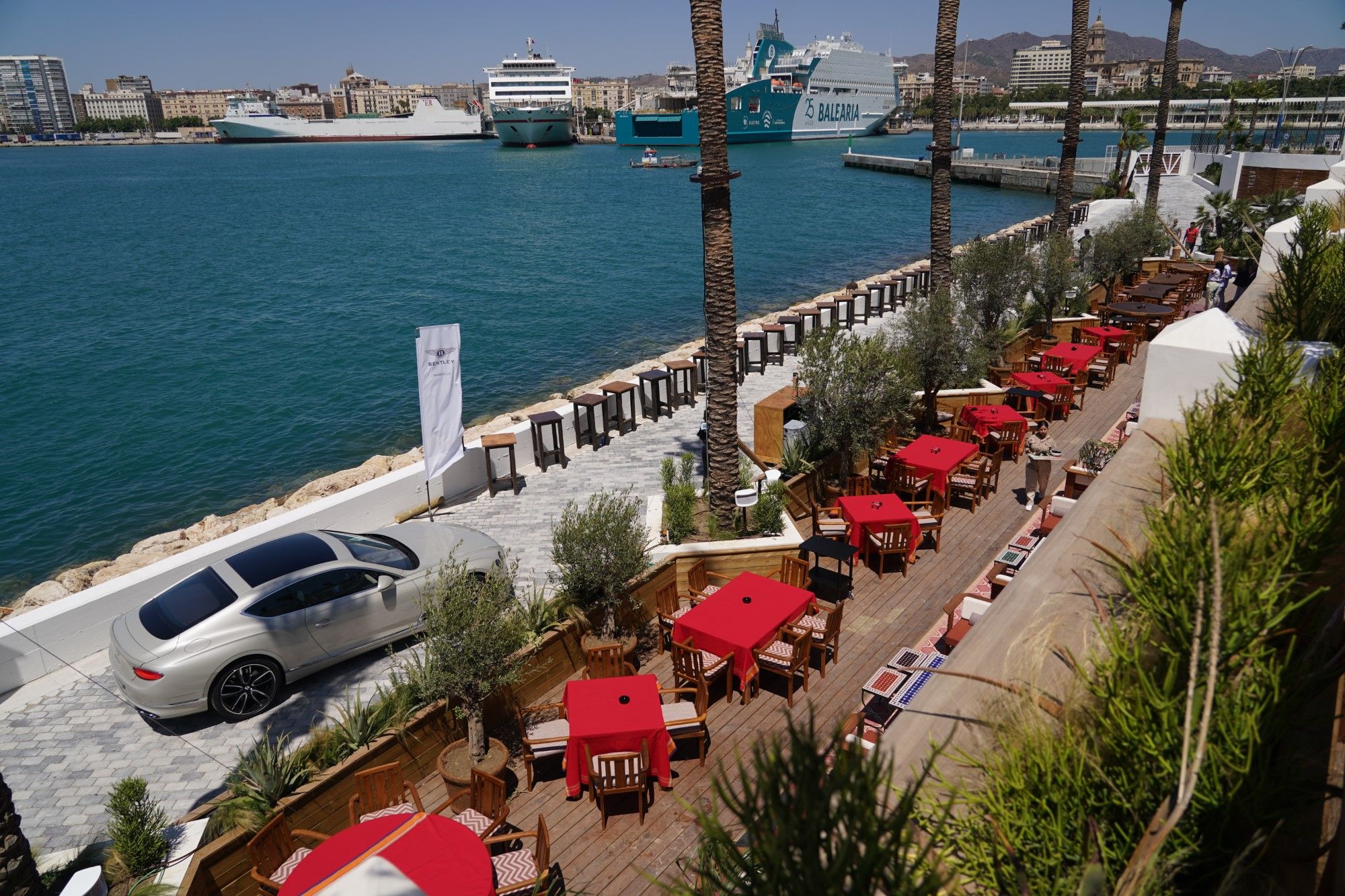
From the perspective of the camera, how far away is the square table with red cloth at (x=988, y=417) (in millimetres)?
13258

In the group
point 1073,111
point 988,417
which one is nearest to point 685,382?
point 988,417

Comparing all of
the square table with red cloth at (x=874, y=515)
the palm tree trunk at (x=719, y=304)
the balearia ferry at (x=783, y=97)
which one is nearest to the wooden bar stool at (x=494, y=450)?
the palm tree trunk at (x=719, y=304)

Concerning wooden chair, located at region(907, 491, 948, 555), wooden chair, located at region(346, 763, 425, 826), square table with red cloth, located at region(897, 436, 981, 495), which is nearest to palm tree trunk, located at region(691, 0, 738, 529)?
wooden chair, located at region(907, 491, 948, 555)

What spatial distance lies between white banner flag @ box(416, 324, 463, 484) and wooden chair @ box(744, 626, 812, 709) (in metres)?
5.78

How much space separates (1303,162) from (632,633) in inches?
1471

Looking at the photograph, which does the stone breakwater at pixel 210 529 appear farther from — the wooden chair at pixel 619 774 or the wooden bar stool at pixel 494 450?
the wooden chair at pixel 619 774

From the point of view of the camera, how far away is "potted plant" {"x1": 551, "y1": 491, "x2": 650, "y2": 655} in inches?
329

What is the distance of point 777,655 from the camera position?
316 inches

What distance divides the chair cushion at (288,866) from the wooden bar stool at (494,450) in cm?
719

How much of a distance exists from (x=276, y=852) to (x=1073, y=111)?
89.5 feet

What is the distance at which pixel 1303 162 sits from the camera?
31.5 m

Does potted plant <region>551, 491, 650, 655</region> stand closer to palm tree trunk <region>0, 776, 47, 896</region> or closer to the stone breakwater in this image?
palm tree trunk <region>0, 776, 47, 896</region>

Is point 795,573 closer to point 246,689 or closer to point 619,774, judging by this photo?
point 619,774

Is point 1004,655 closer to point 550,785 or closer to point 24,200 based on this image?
point 550,785
